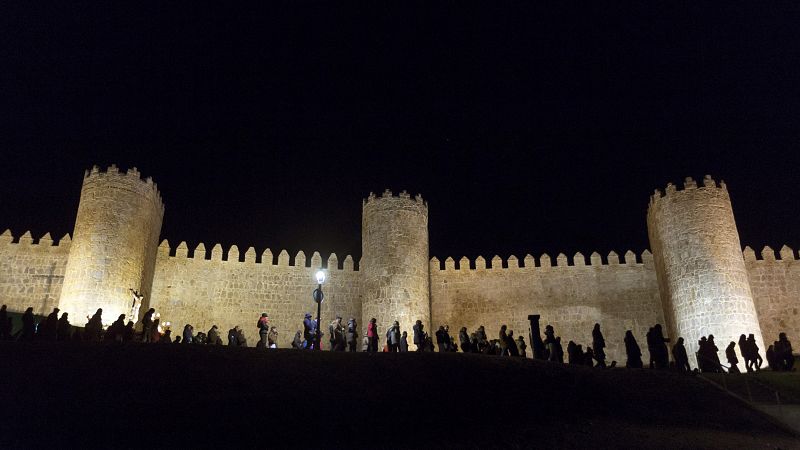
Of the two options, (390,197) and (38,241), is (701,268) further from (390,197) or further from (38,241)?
(38,241)

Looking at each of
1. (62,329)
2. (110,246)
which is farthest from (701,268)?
(110,246)

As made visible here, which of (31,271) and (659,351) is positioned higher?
(31,271)

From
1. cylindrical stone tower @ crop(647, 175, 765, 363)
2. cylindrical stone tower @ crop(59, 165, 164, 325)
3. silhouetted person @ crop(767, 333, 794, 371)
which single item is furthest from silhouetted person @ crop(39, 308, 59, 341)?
cylindrical stone tower @ crop(647, 175, 765, 363)

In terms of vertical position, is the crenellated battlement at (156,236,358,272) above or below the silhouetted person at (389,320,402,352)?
above

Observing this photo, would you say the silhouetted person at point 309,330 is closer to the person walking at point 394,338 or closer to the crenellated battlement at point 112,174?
the person walking at point 394,338

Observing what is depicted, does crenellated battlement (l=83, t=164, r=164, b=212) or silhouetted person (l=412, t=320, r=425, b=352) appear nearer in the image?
silhouetted person (l=412, t=320, r=425, b=352)

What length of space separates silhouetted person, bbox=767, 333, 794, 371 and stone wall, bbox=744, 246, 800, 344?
6620 millimetres

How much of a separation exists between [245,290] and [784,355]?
16.1 meters

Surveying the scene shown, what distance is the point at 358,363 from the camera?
10.4 m

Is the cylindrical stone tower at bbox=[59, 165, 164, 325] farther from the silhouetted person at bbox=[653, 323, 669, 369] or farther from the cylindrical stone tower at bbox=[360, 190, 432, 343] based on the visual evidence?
the silhouetted person at bbox=[653, 323, 669, 369]

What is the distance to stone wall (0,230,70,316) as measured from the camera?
2008 centimetres

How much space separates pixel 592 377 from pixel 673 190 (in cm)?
1269

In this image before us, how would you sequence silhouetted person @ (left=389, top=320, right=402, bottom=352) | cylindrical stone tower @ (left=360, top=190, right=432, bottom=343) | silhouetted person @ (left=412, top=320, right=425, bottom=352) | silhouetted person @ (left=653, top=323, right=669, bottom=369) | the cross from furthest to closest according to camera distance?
cylindrical stone tower @ (left=360, top=190, right=432, bottom=343) < the cross < silhouetted person @ (left=389, top=320, right=402, bottom=352) < silhouetted person @ (left=412, top=320, right=425, bottom=352) < silhouetted person @ (left=653, top=323, right=669, bottom=369)

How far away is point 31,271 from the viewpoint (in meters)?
20.5
